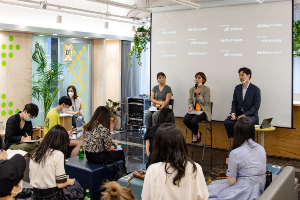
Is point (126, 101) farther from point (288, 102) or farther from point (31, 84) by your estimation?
point (288, 102)

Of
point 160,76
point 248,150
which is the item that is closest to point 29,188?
point 248,150

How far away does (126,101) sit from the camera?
922 cm

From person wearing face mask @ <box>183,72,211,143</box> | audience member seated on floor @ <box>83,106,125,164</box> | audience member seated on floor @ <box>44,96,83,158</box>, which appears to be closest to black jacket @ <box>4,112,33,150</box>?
audience member seated on floor @ <box>44,96,83,158</box>

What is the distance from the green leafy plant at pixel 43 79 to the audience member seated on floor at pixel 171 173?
236 inches

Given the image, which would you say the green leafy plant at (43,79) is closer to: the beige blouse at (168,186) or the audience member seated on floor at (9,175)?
the audience member seated on floor at (9,175)

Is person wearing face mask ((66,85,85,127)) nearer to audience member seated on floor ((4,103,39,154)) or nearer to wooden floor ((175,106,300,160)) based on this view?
audience member seated on floor ((4,103,39,154))

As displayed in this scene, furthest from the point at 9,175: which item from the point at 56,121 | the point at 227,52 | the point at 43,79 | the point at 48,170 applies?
the point at 43,79

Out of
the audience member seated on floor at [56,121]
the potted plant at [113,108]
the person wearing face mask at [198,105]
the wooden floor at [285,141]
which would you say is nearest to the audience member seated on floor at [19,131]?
the audience member seated on floor at [56,121]

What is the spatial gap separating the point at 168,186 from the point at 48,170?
1383 millimetres

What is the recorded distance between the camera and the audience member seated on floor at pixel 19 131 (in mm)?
4524

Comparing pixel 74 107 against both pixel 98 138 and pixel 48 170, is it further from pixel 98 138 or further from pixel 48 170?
pixel 48 170

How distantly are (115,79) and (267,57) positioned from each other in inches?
185

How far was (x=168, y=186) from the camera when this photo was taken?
6.43 feet

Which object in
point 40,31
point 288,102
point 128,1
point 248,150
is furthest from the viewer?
point 128,1
